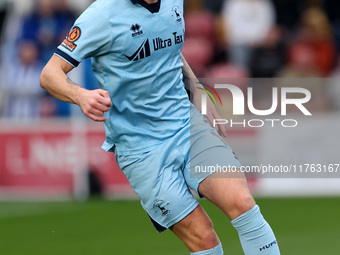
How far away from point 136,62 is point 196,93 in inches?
28.6

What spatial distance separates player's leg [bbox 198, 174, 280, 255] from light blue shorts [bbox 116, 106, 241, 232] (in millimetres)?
140

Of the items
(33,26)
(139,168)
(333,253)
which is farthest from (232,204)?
(33,26)

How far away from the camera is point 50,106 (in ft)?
41.5

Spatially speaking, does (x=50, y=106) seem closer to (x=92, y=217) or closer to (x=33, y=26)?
(x=33, y=26)

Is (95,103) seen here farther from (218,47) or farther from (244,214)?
(218,47)

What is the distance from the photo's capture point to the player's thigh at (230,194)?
15.9 ft

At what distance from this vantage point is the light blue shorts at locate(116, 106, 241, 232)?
5.03 meters

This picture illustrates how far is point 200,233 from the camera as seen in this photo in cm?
502

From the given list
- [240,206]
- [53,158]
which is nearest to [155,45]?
[240,206]

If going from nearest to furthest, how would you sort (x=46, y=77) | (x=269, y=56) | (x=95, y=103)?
(x=95, y=103), (x=46, y=77), (x=269, y=56)

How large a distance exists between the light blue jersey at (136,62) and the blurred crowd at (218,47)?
719 centimetres

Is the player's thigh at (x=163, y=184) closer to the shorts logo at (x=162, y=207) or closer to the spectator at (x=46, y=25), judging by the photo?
the shorts logo at (x=162, y=207)

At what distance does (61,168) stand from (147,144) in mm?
7205

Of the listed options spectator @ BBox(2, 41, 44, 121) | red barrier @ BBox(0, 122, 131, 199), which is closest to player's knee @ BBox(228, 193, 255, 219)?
red barrier @ BBox(0, 122, 131, 199)
